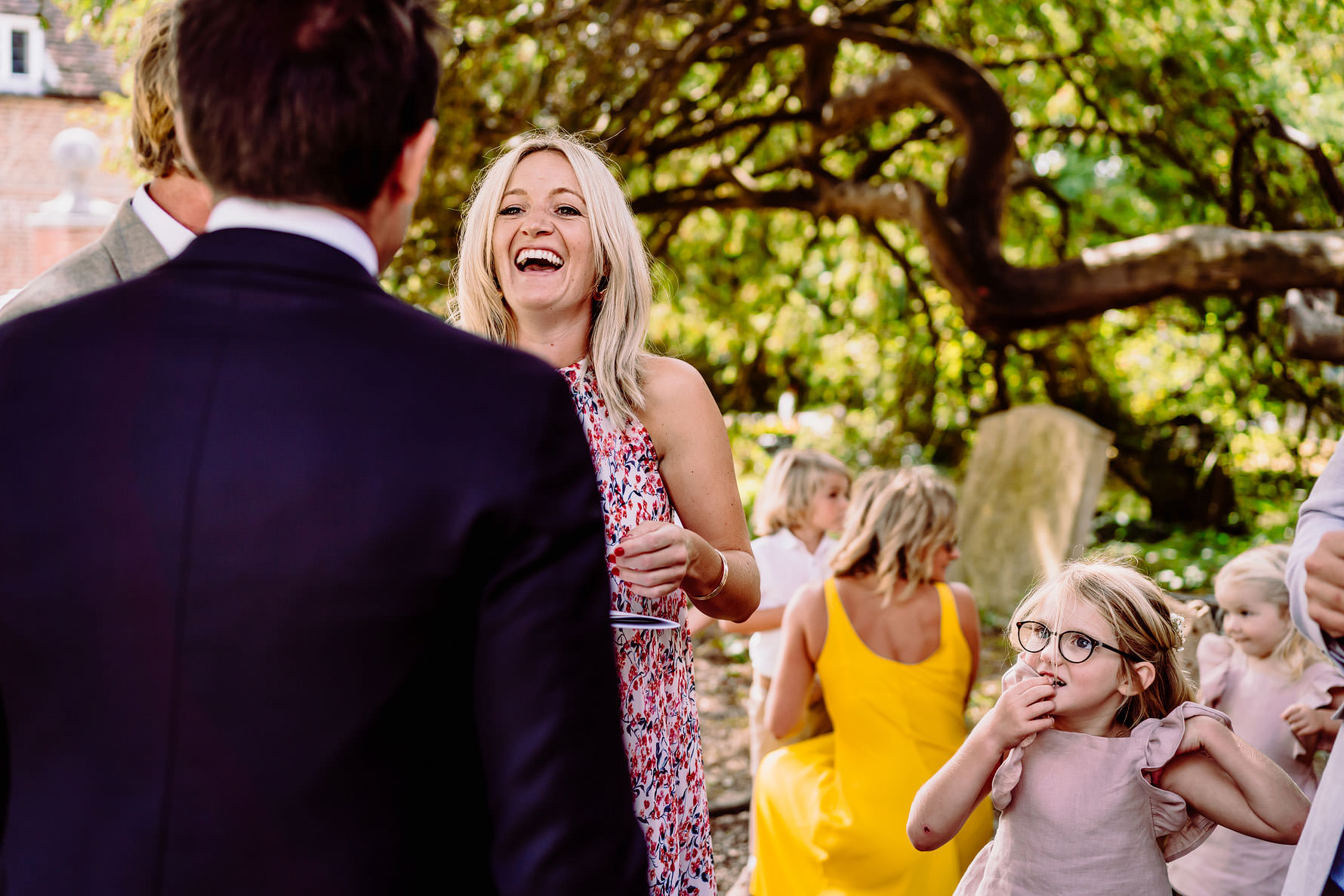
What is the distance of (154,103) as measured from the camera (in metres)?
1.86

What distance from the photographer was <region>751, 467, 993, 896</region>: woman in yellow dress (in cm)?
319

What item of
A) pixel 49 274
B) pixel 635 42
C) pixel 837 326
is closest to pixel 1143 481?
pixel 837 326

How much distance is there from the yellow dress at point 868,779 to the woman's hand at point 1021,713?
1072 millimetres

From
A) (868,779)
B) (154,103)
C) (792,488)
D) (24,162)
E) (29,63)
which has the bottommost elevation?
(868,779)

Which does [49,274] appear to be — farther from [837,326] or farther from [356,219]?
[837,326]

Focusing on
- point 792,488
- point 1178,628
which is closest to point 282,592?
point 1178,628

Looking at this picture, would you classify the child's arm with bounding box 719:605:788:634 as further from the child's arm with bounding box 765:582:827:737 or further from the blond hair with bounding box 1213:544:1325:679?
the blond hair with bounding box 1213:544:1325:679

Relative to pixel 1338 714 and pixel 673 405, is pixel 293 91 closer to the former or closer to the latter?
pixel 673 405

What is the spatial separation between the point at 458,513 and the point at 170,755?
13.2 inches

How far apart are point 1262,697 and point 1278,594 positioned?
11.2 inches

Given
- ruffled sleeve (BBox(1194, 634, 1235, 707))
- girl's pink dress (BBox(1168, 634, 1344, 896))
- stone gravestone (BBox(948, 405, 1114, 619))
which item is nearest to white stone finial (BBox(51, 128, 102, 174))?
ruffled sleeve (BBox(1194, 634, 1235, 707))

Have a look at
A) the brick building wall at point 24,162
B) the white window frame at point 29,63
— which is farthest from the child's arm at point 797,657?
the white window frame at point 29,63

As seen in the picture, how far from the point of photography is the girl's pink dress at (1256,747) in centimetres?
293

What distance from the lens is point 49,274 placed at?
5.92ft
